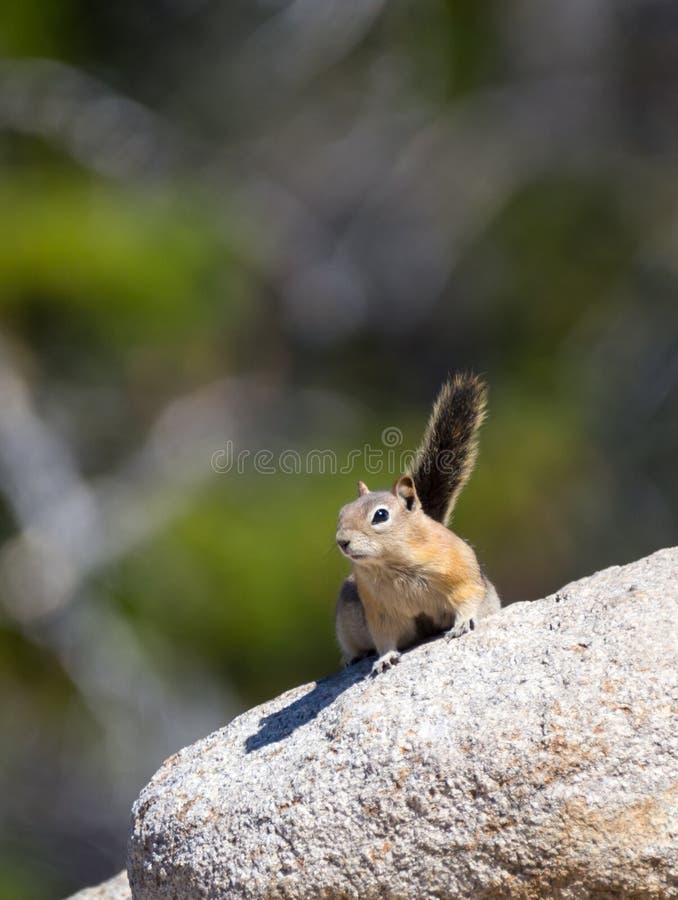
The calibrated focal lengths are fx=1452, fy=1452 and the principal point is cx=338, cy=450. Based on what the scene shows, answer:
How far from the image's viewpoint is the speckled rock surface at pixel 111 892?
226 inches

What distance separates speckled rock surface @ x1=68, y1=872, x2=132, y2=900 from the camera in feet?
18.8

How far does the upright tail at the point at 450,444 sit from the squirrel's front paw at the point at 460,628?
0.81 metres

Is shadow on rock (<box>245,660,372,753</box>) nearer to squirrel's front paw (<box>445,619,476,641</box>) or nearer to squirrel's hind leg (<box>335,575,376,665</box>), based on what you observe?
squirrel's hind leg (<box>335,575,376,665</box>)

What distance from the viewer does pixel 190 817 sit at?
15.1ft

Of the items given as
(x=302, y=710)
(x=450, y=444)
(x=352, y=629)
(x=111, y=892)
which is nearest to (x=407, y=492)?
(x=450, y=444)

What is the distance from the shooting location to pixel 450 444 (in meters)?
5.79

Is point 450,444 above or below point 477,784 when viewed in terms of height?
above

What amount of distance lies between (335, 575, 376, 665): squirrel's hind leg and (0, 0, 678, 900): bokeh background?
17.8ft

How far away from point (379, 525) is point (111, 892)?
1.97 metres

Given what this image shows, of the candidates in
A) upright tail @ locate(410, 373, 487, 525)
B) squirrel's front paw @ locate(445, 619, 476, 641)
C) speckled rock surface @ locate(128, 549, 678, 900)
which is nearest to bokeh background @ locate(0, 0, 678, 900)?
upright tail @ locate(410, 373, 487, 525)

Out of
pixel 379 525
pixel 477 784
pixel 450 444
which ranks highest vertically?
pixel 450 444

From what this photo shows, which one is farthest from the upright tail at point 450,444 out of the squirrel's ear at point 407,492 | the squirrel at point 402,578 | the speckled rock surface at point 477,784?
the speckled rock surface at point 477,784

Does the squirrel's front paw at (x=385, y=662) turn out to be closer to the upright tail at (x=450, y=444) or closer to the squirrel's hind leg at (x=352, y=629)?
the squirrel's hind leg at (x=352, y=629)

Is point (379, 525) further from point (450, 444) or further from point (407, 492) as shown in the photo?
point (450, 444)
